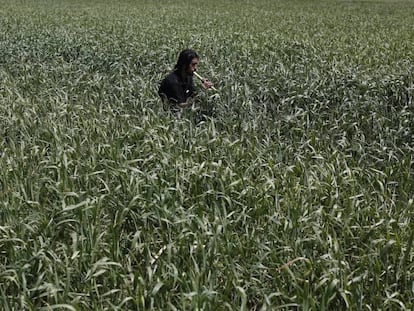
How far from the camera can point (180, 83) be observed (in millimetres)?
7246

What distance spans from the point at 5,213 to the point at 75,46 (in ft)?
26.6

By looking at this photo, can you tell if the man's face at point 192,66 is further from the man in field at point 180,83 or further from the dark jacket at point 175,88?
the dark jacket at point 175,88

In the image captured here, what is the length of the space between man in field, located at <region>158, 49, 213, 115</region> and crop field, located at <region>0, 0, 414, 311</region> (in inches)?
7.5

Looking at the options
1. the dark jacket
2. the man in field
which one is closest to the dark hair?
the man in field

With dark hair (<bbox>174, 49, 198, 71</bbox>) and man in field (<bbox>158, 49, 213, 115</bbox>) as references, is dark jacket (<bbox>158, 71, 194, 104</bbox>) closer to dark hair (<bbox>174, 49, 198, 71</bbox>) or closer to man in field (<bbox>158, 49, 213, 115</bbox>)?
man in field (<bbox>158, 49, 213, 115</bbox>)

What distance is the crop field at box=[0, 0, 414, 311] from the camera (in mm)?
3199

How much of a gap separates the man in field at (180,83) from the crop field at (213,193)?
191 mm

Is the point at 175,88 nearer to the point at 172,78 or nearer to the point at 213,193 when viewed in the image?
the point at 172,78

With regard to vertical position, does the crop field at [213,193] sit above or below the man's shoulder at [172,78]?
below

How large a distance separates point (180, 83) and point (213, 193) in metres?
3.18

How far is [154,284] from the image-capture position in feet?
10.4

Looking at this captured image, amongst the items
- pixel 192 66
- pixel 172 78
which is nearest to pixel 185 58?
pixel 192 66

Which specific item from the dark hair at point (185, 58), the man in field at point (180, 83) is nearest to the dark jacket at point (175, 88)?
the man in field at point (180, 83)

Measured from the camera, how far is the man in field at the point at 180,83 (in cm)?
702
